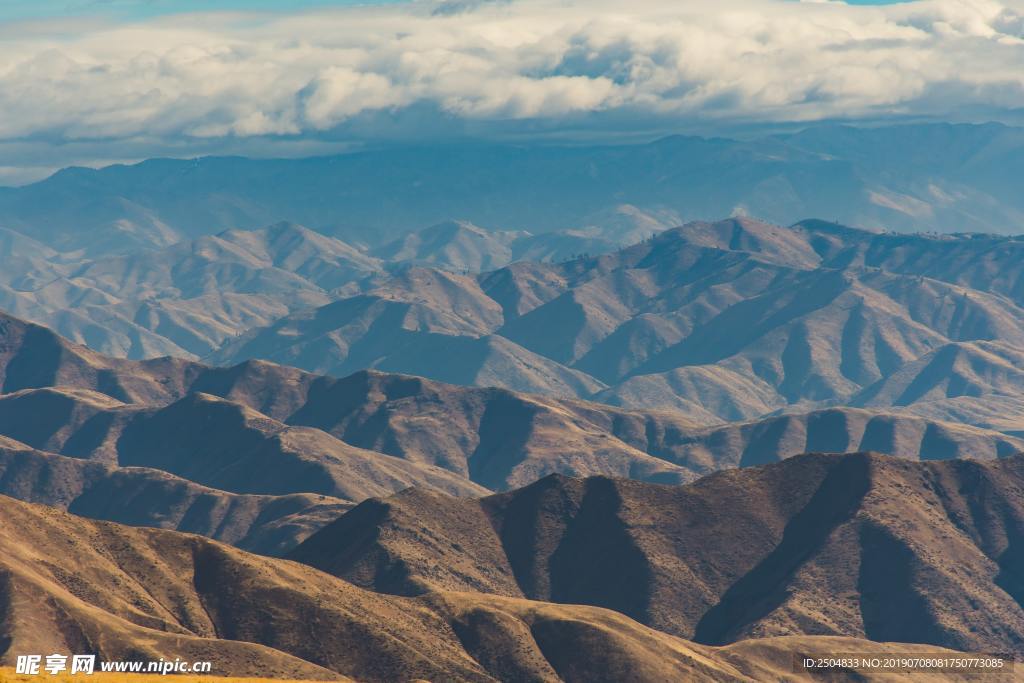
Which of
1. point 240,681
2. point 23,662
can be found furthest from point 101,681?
point 240,681

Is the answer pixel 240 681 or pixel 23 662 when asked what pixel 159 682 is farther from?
pixel 23 662

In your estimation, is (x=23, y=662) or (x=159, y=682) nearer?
(x=23, y=662)

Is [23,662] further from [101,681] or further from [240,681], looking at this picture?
[240,681]

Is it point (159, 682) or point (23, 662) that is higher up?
point (23, 662)

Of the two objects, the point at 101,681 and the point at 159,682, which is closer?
the point at 101,681

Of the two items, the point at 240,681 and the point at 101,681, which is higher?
the point at 101,681

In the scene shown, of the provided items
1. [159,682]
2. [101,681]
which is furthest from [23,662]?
[159,682]

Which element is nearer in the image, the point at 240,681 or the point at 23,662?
the point at 23,662

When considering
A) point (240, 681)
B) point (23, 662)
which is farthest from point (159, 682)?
point (23, 662)
